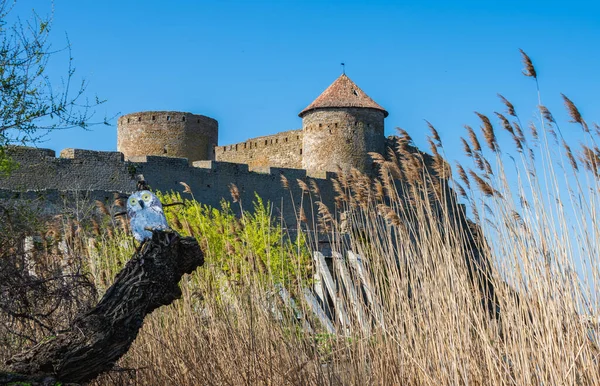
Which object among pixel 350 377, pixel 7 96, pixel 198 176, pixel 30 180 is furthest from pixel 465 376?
pixel 198 176

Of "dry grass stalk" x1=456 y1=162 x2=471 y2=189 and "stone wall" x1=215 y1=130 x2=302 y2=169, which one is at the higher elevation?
"stone wall" x1=215 y1=130 x2=302 y2=169

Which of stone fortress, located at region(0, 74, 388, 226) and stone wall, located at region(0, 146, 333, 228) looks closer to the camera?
stone wall, located at region(0, 146, 333, 228)

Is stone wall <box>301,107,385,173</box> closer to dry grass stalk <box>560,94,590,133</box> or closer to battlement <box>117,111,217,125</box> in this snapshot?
battlement <box>117,111,217,125</box>

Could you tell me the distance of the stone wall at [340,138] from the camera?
24.8 m

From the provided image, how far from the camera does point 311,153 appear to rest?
993 inches

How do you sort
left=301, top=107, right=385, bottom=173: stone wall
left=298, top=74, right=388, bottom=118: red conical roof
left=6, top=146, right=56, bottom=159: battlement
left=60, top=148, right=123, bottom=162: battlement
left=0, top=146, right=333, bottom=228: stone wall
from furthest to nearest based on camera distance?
left=298, top=74, right=388, bottom=118: red conical roof
left=301, top=107, right=385, bottom=173: stone wall
left=60, top=148, right=123, bottom=162: battlement
left=0, top=146, right=333, bottom=228: stone wall
left=6, top=146, right=56, bottom=159: battlement

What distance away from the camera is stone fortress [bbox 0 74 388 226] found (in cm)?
1858

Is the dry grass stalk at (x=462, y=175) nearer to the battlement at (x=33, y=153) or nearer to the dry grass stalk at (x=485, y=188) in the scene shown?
the dry grass stalk at (x=485, y=188)

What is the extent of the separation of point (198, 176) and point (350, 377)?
16.9 meters

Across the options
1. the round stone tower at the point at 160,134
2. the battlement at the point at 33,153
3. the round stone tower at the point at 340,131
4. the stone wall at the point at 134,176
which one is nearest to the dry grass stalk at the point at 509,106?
the stone wall at the point at 134,176

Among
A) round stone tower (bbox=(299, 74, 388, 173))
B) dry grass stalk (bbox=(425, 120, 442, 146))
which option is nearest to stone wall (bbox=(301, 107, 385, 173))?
round stone tower (bbox=(299, 74, 388, 173))

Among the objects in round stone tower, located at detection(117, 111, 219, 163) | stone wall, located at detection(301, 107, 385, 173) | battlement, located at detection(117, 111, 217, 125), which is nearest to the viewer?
stone wall, located at detection(301, 107, 385, 173)

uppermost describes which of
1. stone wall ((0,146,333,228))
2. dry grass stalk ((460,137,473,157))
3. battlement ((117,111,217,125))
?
battlement ((117,111,217,125))

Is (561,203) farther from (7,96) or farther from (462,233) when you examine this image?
(7,96)
